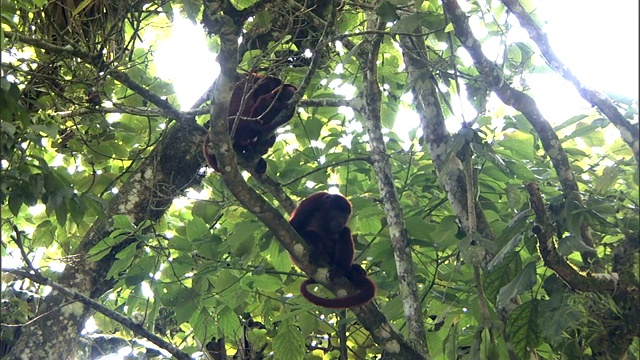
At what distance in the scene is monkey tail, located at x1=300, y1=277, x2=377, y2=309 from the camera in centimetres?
377

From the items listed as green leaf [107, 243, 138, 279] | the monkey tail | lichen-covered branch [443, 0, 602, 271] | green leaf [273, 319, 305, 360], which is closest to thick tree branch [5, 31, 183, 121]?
green leaf [107, 243, 138, 279]

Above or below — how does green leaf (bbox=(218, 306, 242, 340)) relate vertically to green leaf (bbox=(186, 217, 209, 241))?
below

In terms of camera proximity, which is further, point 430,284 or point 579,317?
point 430,284

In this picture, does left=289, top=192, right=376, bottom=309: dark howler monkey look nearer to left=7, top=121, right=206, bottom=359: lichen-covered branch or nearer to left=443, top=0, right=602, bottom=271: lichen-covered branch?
left=7, top=121, right=206, bottom=359: lichen-covered branch

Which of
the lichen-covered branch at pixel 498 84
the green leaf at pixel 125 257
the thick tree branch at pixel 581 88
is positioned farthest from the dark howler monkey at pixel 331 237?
the thick tree branch at pixel 581 88

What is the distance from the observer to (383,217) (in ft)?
13.6

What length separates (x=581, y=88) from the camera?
3004mm

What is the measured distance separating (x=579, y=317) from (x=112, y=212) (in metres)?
3.20

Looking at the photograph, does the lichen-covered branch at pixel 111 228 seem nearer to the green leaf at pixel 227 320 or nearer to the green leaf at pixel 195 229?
the green leaf at pixel 195 229

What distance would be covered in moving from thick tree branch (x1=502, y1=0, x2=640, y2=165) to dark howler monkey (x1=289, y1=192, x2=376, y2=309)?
5.50 feet

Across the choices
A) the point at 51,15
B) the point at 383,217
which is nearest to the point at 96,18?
the point at 51,15

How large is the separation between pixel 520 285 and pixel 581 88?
102 cm

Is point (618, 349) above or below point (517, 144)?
below

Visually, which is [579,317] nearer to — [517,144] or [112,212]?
[517,144]
